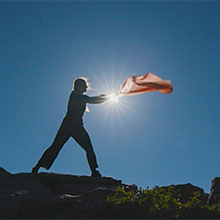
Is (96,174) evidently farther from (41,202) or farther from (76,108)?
(41,202)

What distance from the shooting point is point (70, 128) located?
9047mm

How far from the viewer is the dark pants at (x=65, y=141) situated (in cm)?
888

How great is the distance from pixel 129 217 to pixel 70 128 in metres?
4.76

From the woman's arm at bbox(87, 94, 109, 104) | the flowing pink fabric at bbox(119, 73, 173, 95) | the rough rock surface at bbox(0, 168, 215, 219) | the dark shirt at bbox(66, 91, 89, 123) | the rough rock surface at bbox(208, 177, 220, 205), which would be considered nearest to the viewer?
the flowing pink fabric at bbox(119, 73, 173, 95)

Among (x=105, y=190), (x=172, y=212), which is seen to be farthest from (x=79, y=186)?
(x=172, y=212)

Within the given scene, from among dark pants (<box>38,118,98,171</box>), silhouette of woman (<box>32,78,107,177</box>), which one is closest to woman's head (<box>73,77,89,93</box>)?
silhouette of woman (<box>32,78,107,177</box>)

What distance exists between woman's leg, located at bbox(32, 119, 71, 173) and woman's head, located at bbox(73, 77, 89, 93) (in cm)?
116

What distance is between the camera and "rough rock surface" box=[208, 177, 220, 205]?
574 centimetres

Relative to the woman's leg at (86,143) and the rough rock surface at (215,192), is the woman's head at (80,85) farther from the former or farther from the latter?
the rough rock surface at (215,192)

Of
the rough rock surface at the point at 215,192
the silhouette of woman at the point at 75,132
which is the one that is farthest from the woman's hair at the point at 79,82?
the rough rock surface at the point at 215,192

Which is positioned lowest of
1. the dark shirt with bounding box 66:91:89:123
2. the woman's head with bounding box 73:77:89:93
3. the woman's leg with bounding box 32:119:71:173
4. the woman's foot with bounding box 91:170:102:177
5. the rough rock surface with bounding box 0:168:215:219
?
the rough rock surface with bounding box 0:168:215:219

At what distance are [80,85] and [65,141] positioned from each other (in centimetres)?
171

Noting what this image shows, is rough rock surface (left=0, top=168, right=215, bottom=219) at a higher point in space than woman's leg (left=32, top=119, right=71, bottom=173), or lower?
lower

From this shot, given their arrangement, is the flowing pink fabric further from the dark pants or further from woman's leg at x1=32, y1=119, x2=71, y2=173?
woman's leg at x1=32, y1=119, x2=71, y2=173
